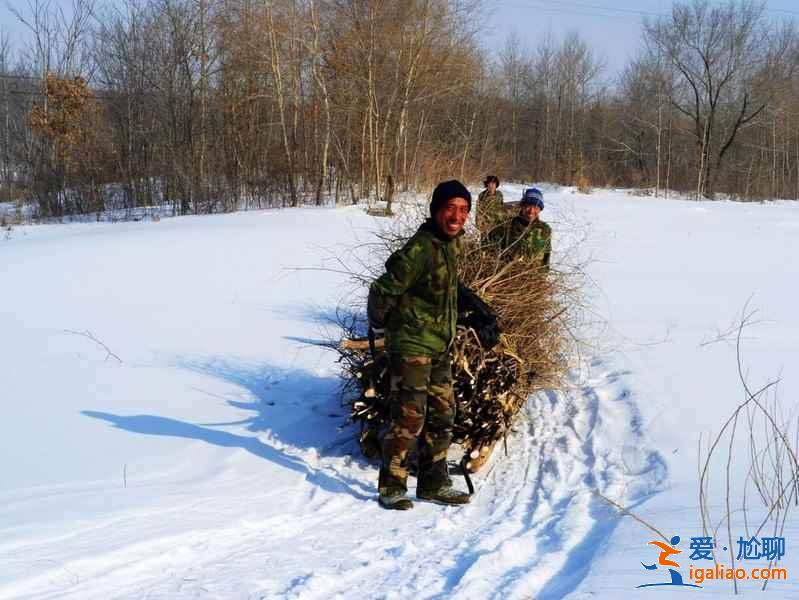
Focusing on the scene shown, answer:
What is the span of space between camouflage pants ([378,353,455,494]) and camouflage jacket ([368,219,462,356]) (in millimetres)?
112

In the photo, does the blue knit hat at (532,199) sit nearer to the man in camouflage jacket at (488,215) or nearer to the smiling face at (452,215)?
the man in camouflage jacket at (488,215)

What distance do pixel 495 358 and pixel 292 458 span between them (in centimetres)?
149

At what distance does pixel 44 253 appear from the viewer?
1191 centimetres

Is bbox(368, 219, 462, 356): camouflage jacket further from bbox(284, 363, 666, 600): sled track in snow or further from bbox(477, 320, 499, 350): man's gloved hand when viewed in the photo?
bbox(284, 363, 666, 600): sled track in snow

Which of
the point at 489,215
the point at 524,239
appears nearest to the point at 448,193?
the point at 524,239

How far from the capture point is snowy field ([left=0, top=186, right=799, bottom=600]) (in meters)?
3.06

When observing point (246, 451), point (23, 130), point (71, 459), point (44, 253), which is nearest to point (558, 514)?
point (246, 451)

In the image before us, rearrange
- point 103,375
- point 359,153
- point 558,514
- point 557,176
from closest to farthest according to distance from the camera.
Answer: point 558,514 < point 103,375 < point 359,153 < point 557,176

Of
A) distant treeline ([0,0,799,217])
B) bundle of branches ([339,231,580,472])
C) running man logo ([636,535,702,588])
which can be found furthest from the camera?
distant treeline ([0,0,799,217])

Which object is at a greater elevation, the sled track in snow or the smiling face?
the smiling face

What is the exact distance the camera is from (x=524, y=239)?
5598 mm

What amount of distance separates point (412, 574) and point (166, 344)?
4.89 metres

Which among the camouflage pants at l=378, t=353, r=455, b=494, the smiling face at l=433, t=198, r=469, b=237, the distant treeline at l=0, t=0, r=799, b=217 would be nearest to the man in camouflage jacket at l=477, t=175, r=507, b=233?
the smiling face at l=433, t=198, r=469, b=237

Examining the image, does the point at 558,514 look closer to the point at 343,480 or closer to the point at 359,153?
the point at 343,480
